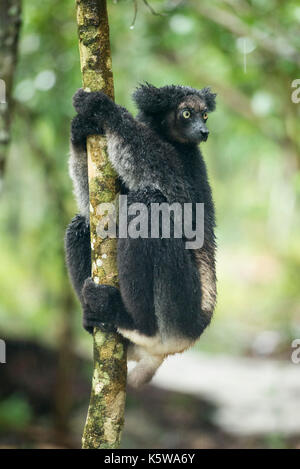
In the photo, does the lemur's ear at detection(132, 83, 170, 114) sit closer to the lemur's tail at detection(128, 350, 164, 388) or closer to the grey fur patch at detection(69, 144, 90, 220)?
the grey fur patch at detection(69, 144, 90, 220)

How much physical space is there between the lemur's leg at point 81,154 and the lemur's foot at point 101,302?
81 cm

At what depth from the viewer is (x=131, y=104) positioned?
8344 mm

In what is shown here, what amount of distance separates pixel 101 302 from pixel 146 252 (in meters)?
0.45

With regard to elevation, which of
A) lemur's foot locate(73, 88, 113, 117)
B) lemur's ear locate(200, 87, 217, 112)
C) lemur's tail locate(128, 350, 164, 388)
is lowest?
lemur's tail locate(128, 350, 164, 388)

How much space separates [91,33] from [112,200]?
106cm

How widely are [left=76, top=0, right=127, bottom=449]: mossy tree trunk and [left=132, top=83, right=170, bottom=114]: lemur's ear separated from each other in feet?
2.26

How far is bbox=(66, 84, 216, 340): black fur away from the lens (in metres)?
3.52

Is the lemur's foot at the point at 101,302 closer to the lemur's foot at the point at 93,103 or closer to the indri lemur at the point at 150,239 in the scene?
the indri lemur at the point at 150,239

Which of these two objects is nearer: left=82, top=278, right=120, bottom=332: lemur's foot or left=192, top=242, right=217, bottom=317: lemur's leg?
left=82, top=278, right=120, bottom=332: lemur's foot

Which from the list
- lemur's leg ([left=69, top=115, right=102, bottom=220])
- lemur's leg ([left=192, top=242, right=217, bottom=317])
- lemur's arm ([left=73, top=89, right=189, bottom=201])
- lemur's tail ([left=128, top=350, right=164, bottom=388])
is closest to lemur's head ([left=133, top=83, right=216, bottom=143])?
lemur's arm ([left=73, top=89, right=189, bottom=201])

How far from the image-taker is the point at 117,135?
3570 mm

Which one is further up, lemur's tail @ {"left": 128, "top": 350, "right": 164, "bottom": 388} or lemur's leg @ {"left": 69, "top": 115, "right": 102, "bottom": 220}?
lemur's leg @ {"left": 69, "top": 115, "right": 102, "bottom": 220}

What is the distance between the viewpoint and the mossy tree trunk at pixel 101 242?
11.0 ft

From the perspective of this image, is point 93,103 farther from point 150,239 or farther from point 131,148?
point 150,239
